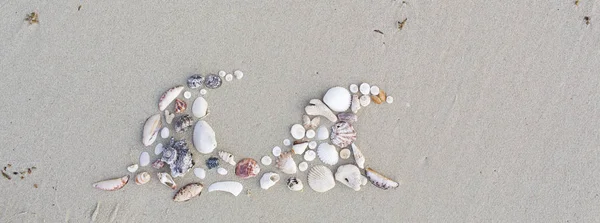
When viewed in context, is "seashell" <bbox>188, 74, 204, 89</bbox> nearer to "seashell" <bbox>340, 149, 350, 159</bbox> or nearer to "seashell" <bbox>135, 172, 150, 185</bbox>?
"seashell" <bbox>135, 172, 150, 185</bbox>

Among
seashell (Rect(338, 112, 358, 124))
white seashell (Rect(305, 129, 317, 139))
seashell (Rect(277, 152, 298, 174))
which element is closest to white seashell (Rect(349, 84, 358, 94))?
seashell (Rect(338, 112, 358, 124))

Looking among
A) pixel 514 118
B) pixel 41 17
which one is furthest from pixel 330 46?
pixel 41 17

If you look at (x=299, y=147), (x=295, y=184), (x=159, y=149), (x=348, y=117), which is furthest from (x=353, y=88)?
(x=159, y=149)

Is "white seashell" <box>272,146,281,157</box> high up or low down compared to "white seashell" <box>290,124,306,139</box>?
down

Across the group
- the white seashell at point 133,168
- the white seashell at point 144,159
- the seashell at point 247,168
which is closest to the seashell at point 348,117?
the seashell at point 247,168

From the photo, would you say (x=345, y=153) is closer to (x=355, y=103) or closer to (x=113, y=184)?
(x=355, y=103)

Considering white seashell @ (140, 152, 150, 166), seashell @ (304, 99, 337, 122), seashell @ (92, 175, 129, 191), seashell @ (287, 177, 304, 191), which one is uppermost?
seashell @ (304, 99, 337, 122)
